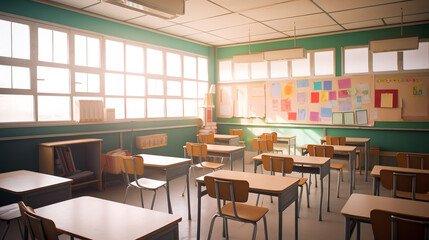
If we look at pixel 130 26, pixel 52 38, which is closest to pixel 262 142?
pixel 130 26

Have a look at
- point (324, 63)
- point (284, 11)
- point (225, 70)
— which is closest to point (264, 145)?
point (284, 11)

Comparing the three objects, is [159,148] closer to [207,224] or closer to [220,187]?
[207,224]

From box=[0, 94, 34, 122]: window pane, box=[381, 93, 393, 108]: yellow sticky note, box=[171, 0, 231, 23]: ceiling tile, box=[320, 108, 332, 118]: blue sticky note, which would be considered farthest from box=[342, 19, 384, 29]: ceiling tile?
box=[0, 94, 34, 122]: window pane

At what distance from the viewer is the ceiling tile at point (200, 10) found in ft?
16.0

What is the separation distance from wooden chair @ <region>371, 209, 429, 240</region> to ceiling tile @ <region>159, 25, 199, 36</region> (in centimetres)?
553

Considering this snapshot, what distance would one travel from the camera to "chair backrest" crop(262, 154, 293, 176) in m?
3.50

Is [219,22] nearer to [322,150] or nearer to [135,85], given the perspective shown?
[135,85]

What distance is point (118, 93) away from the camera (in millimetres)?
5934

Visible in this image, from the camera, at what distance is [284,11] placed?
5.36m

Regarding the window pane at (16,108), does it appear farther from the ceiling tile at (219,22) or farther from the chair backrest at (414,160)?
the chair backrest at (414,160)

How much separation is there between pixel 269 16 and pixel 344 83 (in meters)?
2.51

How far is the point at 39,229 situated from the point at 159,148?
5.08 m

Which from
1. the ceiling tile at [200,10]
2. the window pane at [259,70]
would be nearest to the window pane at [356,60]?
the window pane at [259,70]

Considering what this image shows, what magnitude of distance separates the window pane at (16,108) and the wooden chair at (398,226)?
4.75 metres
